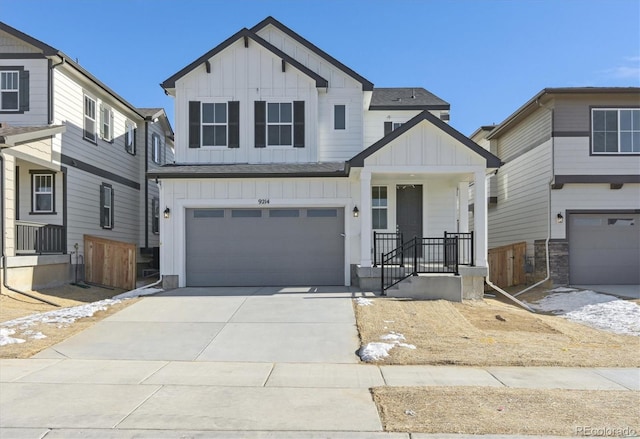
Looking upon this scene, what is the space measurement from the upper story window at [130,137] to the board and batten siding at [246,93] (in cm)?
588

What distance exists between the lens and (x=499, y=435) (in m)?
4.92

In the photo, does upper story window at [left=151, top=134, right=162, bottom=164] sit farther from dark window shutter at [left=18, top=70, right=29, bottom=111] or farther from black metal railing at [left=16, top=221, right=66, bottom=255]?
black metal railing at [left=16, top=221, right=66, bottom=255]

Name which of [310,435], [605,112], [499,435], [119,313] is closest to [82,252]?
[119,313]

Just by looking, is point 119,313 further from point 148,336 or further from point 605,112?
point 605,112

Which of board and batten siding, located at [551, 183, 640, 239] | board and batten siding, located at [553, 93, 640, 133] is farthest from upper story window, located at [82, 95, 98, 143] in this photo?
board and batten siding, located at [551, 183, 640, 239]

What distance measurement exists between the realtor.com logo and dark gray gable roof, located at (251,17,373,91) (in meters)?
13.4

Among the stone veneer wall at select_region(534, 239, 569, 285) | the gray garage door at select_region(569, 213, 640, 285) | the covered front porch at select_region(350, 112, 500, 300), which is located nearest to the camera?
the covered front porch at select_region(350, 112, 500, 300)

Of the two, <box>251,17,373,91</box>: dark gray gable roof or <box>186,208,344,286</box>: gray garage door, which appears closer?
<box>186,208,344,286</box>: gray garage door

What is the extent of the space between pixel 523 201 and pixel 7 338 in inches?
653

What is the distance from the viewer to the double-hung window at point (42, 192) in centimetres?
1631

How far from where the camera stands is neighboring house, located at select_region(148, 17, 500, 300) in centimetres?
1384

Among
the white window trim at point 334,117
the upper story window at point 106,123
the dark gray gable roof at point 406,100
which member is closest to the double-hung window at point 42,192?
the upper story window at point 106,123

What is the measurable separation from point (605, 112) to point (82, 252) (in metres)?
17.5

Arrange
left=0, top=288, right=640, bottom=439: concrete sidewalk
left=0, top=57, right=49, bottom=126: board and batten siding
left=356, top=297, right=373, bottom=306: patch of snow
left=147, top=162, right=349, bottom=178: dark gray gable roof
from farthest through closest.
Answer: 1. left=0, top=57, right=49, bottom=126: board and batten siding
2. left=147, top=162, right=349, bottom=178: dark gray gable roof
3. left=356, top=297, right=373, bottom=306: patch of snow
4. left=0, top=288, right=640, bottom=439: concrete sidewalk
